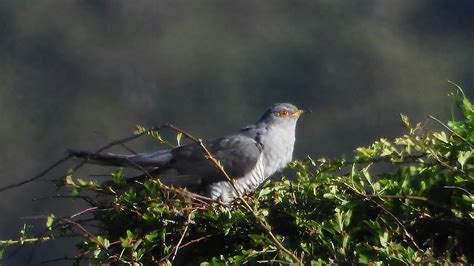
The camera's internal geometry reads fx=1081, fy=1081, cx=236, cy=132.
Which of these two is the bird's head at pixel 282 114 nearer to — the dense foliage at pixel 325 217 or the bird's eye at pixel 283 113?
the bird's eye at pixel 283 113

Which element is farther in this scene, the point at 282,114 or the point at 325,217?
the point at 282,114

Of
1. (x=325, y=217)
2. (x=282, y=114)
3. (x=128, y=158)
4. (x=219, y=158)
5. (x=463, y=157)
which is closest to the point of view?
(x=463, y=157)

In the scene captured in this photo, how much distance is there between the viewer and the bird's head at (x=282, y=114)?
4914 millimetres

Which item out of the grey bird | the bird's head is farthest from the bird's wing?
the bird's head

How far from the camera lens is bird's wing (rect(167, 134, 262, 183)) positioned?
4324mm

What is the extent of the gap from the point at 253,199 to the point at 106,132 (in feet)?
8.74

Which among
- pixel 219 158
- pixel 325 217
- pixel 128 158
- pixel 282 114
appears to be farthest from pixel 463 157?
pixel 282 114

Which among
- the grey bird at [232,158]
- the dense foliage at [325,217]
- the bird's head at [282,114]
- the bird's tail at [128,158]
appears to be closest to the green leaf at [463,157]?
the dense foliage at [325,217]

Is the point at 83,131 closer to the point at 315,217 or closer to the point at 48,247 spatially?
the point at 48,247

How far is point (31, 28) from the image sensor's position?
6285mm

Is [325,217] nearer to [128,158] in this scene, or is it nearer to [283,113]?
[128,158]

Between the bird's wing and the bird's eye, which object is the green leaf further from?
the bird's eye

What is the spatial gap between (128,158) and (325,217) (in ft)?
4.25

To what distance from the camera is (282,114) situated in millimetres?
4945
